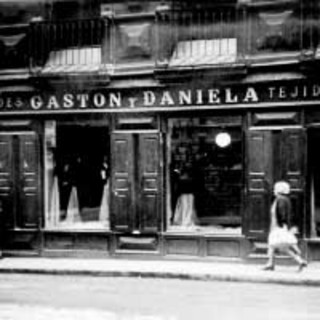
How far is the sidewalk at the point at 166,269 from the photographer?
13.6m

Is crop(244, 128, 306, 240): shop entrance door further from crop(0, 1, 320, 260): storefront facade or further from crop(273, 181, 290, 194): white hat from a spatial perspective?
crop(273, 181, 290, 194): white hat

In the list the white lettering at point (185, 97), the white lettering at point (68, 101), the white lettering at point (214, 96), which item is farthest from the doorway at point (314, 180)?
the white lettering at point (68, 101)

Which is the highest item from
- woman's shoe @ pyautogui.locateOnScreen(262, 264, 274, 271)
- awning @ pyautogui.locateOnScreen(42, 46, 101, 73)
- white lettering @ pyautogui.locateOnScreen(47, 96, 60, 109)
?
awning @ pyautogui.locateOnScreen(42, 46, 101, 73)

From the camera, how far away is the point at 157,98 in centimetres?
1567

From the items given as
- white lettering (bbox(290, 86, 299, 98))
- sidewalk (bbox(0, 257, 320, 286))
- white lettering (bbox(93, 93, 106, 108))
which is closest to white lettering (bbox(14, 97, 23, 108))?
white lettering (bbox(93, 93, 106, 108))

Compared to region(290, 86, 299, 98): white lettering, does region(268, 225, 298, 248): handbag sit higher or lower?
lower

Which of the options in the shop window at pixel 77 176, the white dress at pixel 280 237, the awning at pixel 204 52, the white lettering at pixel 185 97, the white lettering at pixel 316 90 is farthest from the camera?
the shop window at pixel 77 176

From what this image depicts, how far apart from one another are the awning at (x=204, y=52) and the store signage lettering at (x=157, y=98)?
1.78 ft

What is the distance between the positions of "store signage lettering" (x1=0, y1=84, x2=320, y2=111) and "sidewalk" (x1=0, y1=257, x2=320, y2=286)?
3138 millimetres

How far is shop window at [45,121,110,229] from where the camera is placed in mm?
16323

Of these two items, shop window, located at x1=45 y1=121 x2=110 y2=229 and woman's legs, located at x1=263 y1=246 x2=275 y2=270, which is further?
shop window, located at x1=45 y1=121 x2=110 y2=229

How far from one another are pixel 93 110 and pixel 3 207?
2904mm

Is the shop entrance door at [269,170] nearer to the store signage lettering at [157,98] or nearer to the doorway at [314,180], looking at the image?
the doorway at [314,180]

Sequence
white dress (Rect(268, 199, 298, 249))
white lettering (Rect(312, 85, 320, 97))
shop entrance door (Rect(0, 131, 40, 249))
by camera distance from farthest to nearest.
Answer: shop entrance door (Rect(0, 131, 40, 249)), white lettering (Rect(312, 85, 320, 97)), white dress (Rect(268, 199, 298, 249))
